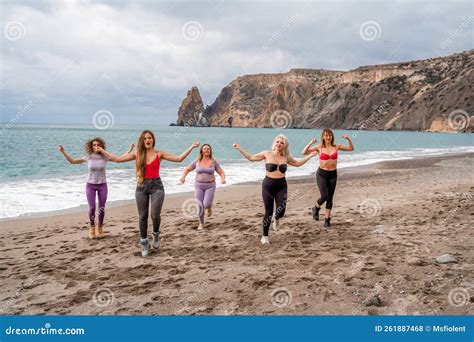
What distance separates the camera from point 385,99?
5797 inches

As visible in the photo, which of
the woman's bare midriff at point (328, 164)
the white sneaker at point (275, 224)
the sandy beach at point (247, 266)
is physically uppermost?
the woman's bare midriff at point (328, 164)

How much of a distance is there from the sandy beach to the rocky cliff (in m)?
107

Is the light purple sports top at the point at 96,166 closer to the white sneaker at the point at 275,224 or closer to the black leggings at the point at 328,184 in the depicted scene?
the white sneaker at the point at 275,224

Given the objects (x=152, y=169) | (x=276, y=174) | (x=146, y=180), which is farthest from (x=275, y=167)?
(x=146, y=180)

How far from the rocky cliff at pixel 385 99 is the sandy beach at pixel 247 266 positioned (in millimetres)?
107399

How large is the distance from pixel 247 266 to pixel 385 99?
6108 inches

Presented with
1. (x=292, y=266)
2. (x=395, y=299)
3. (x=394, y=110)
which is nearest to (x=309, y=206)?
(x=292, y=266)

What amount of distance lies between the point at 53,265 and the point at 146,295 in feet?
7.05

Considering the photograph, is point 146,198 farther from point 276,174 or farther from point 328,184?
point 328,184

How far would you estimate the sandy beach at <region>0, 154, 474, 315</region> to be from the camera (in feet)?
14.8

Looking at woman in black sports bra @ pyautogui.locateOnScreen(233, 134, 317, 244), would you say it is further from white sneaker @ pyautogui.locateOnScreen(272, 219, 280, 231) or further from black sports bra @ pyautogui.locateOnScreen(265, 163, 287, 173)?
white sneaker @ pyautogui.locateOnScreen(272, 219, 280, 231)

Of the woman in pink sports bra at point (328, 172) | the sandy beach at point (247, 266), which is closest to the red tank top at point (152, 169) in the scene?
the sandy beach at point (247, 266)

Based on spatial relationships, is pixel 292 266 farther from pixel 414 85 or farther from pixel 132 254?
pixel 414 85

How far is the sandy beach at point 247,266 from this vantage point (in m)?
4.50
